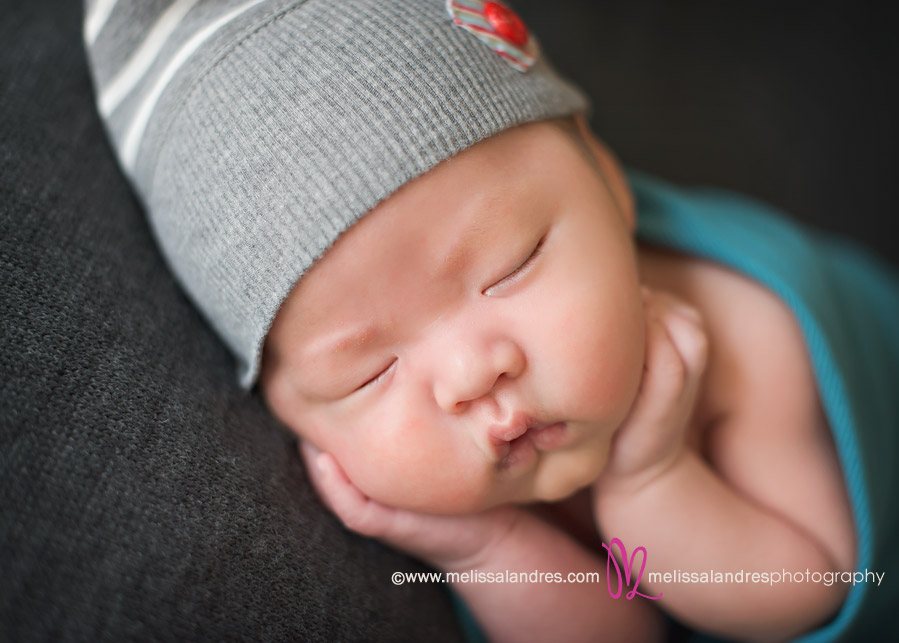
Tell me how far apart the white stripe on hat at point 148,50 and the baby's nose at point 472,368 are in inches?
23.9

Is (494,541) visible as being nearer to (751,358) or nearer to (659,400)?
(659,400)

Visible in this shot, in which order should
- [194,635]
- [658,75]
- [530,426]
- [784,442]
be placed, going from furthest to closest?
1. [658,75]
2. [784,442]
3. [530,426]
4. [194,635]

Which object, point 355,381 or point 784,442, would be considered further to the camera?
point 784,442

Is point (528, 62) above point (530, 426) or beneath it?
above

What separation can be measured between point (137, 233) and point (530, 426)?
60cm

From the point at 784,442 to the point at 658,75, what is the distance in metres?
1.04

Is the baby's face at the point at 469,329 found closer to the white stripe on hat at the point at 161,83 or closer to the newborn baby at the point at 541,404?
the newborn baby at the point at 541,404

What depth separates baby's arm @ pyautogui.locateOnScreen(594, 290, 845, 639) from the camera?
996mm

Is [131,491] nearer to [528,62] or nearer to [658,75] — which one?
[528,62]

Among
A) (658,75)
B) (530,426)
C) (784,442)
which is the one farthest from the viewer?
(658,75)

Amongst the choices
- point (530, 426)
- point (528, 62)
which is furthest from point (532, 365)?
point (528, 62)

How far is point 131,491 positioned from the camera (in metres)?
0.76

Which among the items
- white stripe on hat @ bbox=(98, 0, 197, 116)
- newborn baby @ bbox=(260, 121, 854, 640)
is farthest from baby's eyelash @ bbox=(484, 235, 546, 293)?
white stripe on hat @ bbox=(98, 0, 197, 116)

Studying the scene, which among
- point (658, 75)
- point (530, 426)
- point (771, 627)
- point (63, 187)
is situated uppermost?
point (63, 187)
